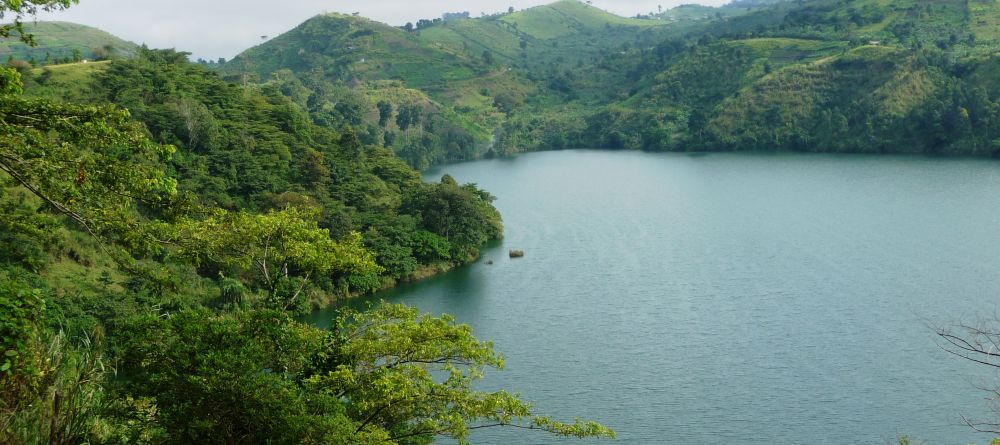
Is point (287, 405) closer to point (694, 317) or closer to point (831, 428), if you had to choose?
point (831, 428)

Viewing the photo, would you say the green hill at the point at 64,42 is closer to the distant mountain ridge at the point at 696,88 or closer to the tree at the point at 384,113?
the distant mountain ridge at the point at 696,88

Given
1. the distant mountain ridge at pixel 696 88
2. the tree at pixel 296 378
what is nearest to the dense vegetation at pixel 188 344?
the tree at pixel 296 378

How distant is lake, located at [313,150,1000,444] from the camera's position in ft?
96.7

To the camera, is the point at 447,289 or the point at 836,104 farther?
the point at 836,104

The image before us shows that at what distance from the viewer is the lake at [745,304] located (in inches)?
1160

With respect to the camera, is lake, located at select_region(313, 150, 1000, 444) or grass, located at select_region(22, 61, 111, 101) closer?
lake, located at select_region(313, 150, 1000, 444)

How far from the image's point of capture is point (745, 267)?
161 ft

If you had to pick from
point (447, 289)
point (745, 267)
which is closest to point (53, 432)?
point (447, 289)

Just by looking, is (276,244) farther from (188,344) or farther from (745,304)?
(745,304)

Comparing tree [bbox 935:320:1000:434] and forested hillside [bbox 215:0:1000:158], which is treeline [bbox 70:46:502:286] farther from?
forested hillside [bbox 215:0:1000:158]

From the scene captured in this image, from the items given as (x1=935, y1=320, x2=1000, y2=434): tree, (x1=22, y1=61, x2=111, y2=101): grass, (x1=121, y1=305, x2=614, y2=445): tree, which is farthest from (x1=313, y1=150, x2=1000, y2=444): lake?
(x1=22, y1=61, x2=111, y2=101): grass

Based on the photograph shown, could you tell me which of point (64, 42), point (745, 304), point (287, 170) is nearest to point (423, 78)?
point (64, 42)

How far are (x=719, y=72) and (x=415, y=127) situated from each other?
4583 cm

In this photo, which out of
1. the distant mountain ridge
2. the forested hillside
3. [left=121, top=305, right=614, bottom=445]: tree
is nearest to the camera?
[left=121, top=305, right=614, bottom=445]: tree
